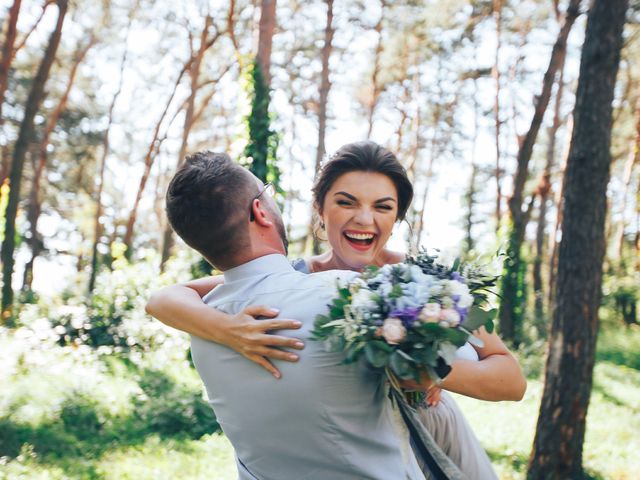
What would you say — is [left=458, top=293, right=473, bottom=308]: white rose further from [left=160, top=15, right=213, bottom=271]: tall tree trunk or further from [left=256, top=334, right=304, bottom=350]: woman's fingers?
[left=160, top=15, right=213, bottom=271]: tall tree trunk

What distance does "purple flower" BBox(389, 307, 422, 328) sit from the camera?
1.68 metres

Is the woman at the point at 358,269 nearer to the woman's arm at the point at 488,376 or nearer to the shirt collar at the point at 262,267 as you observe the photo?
the woman's arm at the point at 488,376

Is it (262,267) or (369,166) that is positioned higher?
(369,166)

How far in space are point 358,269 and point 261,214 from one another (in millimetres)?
1464

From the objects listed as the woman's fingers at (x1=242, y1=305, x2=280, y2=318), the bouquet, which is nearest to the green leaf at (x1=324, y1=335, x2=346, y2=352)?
the bouquet

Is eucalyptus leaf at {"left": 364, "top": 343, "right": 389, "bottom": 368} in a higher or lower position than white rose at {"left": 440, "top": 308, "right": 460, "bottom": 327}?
lower

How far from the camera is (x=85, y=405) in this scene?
324 inches

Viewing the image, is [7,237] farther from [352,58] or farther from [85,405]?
[352,58]

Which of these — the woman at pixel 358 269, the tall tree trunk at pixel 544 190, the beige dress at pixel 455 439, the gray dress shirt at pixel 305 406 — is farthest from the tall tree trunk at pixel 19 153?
the gray dress shirt at pixel 305 406

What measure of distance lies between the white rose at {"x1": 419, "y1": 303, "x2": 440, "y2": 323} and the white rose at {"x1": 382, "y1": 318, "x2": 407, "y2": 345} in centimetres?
6

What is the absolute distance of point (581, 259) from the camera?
19.7 ft

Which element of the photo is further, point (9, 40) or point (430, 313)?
point (9, 40)

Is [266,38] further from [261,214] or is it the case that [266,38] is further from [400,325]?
[400,325]

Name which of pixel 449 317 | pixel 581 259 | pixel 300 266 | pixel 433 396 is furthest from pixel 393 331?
pixel 581 259
